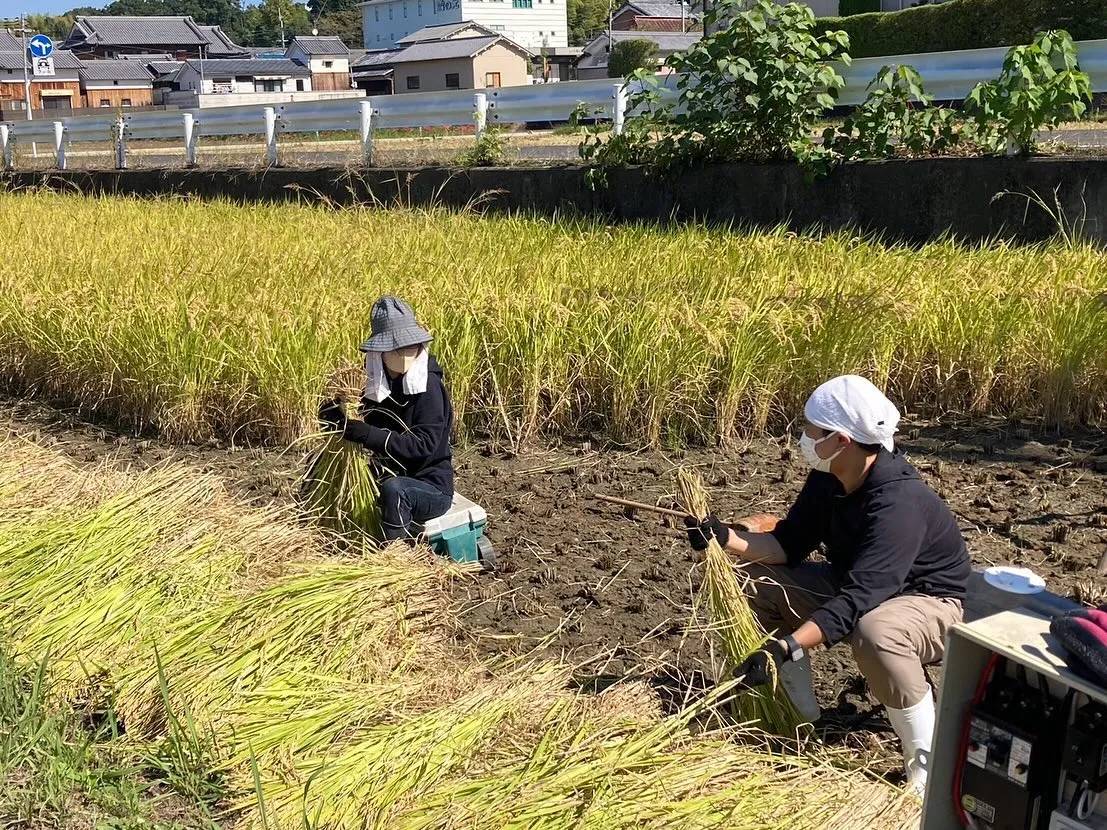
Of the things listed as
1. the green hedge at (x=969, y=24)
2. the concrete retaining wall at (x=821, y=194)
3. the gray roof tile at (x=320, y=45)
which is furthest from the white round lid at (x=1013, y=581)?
the gray roof tile at (x=320, y=45)

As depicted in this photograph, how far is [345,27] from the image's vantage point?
311 ft

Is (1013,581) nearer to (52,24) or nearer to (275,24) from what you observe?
(275,24)

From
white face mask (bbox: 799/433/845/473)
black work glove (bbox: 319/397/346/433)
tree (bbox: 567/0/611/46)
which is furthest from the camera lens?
tree (bbox: 567/0/611/46)

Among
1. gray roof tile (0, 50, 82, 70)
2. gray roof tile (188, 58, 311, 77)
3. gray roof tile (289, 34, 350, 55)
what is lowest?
gray roof tile (188, 58, 311, 77)

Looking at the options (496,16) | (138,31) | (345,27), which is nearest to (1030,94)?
(496,16)

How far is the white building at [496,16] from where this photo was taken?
65250mm

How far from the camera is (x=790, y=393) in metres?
5.07

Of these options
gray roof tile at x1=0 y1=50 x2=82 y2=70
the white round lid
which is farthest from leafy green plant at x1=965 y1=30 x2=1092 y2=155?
gray roof tile at x1=0 y1=50 x2=82 y2=70

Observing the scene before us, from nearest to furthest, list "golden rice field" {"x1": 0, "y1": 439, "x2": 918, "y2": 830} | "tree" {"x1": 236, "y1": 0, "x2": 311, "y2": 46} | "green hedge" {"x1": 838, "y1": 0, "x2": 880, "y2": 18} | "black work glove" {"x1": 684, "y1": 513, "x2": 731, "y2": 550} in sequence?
"golden rice field" {"x1": 0, "y1": 439, "x2": 918, "y2": 830}
"black work glove" {"x1": 684, "y1": 513, "x2": 731, "y2": 550}
"green hedge" {"x1": 838, "y1": 0, "x2": 880, "y2": 18}
"tree" {"x1": 236, "y1": 0, "x2": 311, "y2": 46}

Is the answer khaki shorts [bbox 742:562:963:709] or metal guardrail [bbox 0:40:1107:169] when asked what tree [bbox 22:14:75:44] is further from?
khaki shorts [bbox 742:562:963:709]

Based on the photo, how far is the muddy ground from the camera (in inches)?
131

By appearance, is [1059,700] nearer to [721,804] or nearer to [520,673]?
[721,804]

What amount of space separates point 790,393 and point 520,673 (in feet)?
8.36

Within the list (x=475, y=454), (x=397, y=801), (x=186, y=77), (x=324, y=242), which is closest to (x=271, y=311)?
(x=475, y=454)
